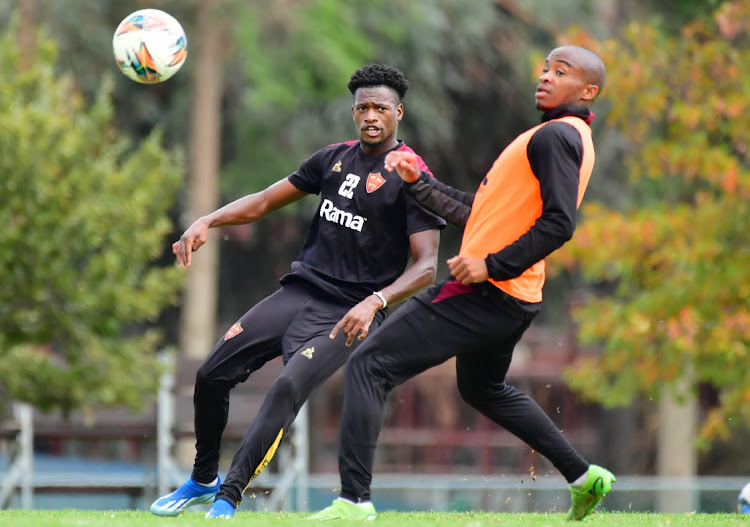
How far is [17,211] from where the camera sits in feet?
44.6

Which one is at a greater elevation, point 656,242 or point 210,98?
point 210,98

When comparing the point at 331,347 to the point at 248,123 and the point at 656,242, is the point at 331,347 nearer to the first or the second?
the point at 656,242

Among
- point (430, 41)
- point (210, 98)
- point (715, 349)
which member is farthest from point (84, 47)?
point (715, 349)

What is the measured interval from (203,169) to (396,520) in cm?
1473

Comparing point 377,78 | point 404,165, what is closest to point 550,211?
point 404,165

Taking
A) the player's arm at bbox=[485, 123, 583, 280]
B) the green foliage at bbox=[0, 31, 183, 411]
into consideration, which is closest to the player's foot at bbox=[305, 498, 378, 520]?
the player's arm at bbox=[485, 123, 583, 280]

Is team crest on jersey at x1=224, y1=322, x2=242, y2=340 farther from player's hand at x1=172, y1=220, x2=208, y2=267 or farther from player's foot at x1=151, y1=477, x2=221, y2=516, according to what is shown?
player's foot at x1=151, y1=477, x2=221, y2=516

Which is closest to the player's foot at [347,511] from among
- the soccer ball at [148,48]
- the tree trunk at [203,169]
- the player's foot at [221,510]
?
the player's foot at [221,510]

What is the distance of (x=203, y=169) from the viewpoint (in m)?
20.9

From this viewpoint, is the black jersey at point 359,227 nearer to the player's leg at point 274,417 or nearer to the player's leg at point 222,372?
the player's leg at point 222,372

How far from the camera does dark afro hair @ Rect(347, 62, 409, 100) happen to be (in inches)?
271

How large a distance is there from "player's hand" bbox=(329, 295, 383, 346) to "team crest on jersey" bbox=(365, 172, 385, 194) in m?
0.68

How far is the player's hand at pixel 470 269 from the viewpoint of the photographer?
598 centimetres

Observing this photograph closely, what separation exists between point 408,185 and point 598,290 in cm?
1869
